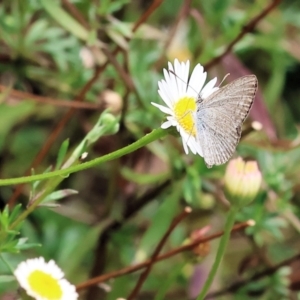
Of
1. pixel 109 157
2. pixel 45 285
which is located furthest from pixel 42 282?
pixel 109 157

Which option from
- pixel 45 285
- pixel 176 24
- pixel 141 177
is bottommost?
pixel 45 285

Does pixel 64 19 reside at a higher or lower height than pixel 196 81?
higher

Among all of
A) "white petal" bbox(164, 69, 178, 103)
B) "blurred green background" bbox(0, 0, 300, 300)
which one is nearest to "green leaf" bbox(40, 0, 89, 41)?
"blurred green background" bbox(0, 0, 300, 300)

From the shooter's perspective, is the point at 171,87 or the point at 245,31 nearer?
the point at 171,87

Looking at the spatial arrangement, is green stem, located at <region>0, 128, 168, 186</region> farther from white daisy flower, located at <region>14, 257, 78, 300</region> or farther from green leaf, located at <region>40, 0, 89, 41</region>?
green leaf, located at <region>40, 0, 89, 41</region>

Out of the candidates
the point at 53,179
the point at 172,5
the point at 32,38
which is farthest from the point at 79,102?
the point at 172,5

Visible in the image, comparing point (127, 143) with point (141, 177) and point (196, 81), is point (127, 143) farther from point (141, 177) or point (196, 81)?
point (196, 81)
